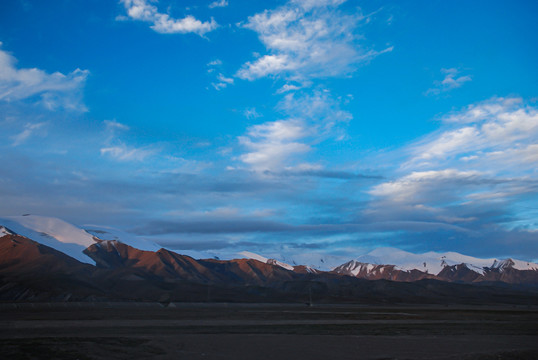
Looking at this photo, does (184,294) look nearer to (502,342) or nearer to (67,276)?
(67,276)

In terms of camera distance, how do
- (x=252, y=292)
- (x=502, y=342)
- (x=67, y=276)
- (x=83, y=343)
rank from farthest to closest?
(x=252, y=292), (x=67, y=276), (x=502, y=342), (x=83, y=343)

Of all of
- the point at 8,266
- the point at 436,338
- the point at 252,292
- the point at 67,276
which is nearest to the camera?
the point at 436,338

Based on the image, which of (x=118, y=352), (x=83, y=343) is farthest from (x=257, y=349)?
(x=83, y=343)

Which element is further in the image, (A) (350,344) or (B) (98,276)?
(B) (98,276)

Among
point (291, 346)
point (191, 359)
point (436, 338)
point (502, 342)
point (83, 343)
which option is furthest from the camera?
point (436, 338)

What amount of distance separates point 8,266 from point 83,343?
610ft

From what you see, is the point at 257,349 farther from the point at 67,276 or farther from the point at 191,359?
the point at 67,276

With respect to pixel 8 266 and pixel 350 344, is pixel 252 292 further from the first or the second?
pixel 350 344

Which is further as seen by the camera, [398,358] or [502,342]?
[502,342]

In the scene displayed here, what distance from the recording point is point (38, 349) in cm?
2270

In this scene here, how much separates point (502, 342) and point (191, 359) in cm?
2124

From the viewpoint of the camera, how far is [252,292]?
19800 cm

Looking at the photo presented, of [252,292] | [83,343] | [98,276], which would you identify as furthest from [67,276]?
[83,343]

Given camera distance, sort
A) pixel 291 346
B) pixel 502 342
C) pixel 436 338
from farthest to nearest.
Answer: pixel 436 338 → pixel 502 342 → pixel 291 346
